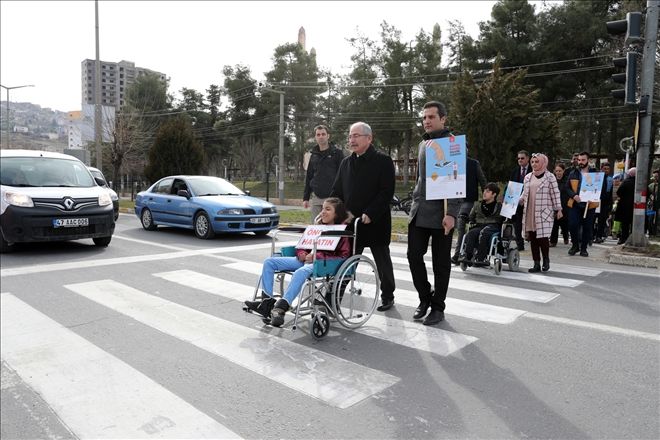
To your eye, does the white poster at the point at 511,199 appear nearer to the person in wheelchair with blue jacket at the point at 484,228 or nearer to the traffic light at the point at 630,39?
the person in wheelchair with blue jacket at the point at 484,228

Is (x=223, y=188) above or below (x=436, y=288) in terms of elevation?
above

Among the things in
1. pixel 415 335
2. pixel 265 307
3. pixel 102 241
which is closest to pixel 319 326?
pixel 265 307

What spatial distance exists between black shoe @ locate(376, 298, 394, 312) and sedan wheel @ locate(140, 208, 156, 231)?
9.35 meters

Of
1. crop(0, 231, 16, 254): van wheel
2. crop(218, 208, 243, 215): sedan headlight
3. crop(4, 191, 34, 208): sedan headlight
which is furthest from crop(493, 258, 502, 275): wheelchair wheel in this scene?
crop(0, 231, 16, 254): van wheel

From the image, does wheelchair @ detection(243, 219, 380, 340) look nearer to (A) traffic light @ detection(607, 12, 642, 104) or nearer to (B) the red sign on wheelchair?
(B) the red sign on wheelchair

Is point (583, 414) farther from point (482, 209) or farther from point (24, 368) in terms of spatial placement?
point (482, 209)

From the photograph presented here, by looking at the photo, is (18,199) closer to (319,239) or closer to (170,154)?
(319,239)

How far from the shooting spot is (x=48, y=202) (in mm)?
8492

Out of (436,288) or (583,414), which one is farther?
(436,288)

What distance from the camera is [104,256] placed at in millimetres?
8773

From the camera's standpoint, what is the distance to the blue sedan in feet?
36.7

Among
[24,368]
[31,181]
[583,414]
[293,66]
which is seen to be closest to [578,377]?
[583,414]

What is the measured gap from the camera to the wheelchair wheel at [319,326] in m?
4.30

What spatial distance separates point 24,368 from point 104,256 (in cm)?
524
